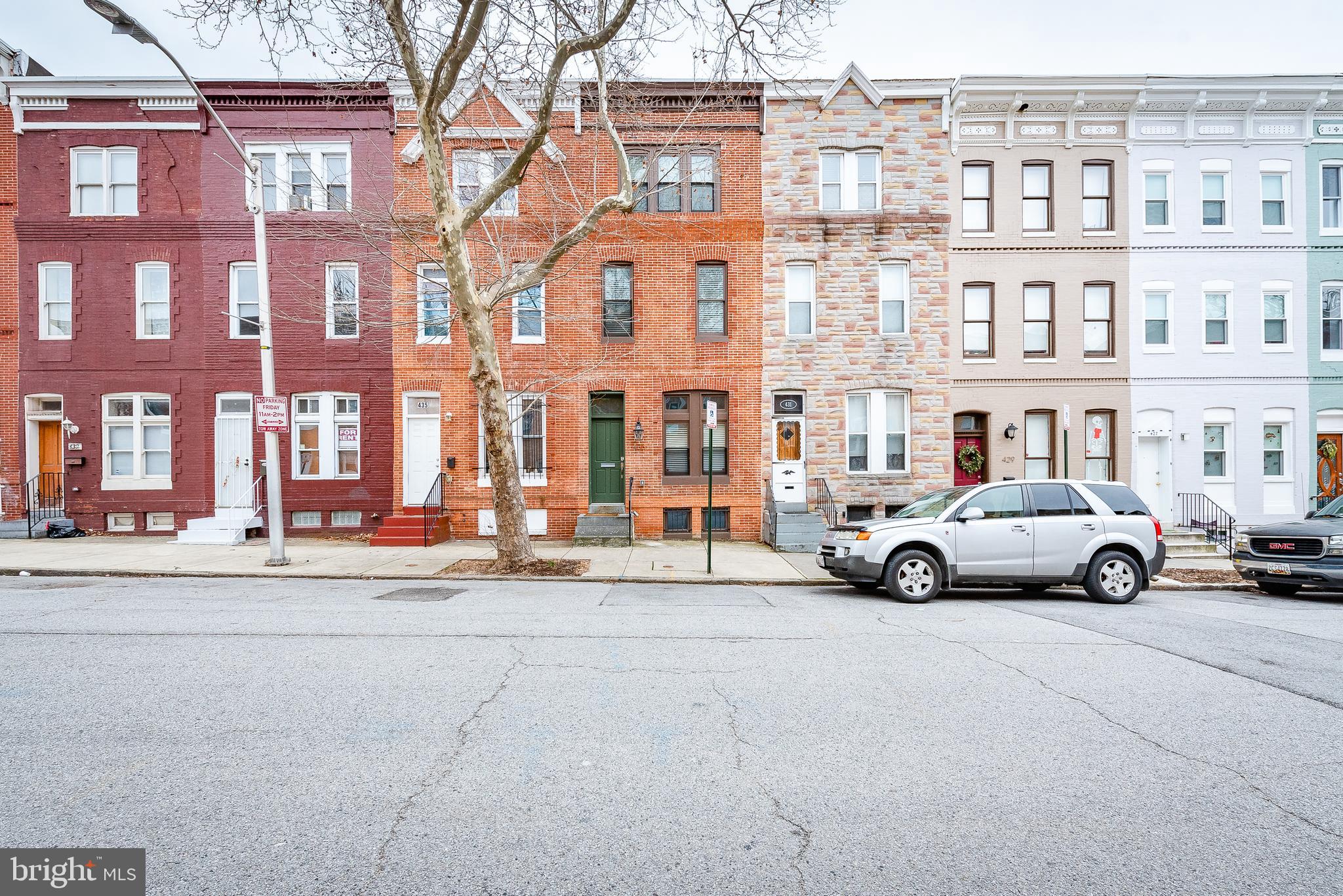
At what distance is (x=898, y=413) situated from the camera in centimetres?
1688

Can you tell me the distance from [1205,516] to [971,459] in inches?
237

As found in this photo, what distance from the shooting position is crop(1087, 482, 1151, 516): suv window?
10016mm

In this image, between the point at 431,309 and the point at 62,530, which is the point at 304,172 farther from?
the point at 62,530

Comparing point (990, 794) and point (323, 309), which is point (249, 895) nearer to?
point (990, 794)

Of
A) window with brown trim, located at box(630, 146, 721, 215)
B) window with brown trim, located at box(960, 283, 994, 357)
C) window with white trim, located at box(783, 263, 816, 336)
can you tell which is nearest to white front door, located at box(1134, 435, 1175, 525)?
window with brown trim, located at box(960, 283, 994, 357)

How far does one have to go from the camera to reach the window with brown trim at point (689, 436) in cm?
1664

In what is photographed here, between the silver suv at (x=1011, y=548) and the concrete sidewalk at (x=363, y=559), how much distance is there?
6.42 feet

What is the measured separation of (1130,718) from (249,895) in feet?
18.0

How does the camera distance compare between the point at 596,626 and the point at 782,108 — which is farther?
the point at 782,108

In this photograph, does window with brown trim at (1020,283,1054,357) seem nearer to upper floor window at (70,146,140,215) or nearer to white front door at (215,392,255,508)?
white front door at (215,392,255,508)

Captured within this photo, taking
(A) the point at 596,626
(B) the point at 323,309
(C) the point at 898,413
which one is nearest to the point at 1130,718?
(A) the point at 596,626

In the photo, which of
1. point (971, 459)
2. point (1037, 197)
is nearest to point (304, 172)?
point (971, 459)

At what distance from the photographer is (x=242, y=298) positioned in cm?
1677

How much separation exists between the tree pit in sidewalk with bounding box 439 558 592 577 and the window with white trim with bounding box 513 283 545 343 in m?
6.49
